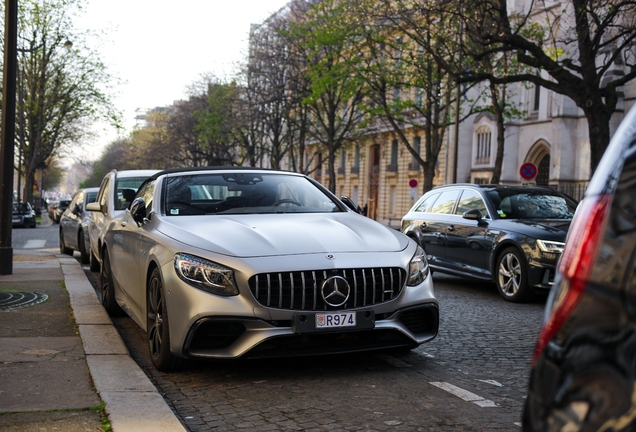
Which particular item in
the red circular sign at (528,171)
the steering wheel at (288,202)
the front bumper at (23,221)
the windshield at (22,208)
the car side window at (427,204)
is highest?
the red circular sign at (528,171)

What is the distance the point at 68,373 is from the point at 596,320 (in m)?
4.51

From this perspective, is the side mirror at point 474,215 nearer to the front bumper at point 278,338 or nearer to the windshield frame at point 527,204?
the windshield frame at point 527,204

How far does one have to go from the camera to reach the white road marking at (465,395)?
5.05m

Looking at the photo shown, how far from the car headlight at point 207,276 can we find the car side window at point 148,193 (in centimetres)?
160

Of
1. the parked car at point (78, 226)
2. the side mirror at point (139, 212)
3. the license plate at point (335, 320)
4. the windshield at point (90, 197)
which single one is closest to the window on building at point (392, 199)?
the parked car at point (78, 226)

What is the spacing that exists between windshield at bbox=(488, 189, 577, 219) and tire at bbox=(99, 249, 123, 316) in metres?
5.64

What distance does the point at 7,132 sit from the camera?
38.9 feet

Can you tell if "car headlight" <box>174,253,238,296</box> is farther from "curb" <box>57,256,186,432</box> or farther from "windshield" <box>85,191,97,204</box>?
"windshield" <box>85,191,97,204</box>

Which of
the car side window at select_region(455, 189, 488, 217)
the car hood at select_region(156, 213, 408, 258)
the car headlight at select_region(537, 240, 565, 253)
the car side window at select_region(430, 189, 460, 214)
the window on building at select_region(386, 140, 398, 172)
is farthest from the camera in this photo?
the window on building at select_region(386, 140, 398, 172)

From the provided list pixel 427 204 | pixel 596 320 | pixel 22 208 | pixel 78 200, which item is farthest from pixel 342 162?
pixel 596 320

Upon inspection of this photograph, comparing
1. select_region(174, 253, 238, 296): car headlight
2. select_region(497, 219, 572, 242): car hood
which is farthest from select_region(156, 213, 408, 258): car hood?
select_region(497, 219, 572, 242): car hood

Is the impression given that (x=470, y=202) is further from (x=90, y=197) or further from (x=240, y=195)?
(x=90, y=197)

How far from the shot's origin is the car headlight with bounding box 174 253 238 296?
5395mm

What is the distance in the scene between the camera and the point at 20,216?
41031 mm
